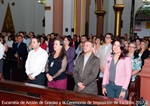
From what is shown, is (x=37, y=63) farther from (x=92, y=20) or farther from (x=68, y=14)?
(x=92, y=20)

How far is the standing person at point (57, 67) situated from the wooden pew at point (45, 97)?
94 cm

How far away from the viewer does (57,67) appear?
4301 mm

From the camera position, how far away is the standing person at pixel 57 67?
4.29m

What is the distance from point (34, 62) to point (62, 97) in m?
1.68

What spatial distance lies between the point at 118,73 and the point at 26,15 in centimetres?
1407

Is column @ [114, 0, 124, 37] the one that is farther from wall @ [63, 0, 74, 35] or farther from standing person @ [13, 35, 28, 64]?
standing person @ [13, 35, 28, 64]

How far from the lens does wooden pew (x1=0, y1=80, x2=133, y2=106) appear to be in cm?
286

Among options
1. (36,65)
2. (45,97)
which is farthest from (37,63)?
(45,97)

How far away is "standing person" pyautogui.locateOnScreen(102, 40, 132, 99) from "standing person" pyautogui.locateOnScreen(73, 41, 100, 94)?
201 millimetres

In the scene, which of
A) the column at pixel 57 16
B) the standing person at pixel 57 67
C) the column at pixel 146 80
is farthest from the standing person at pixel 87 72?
the column at pixel 57 16

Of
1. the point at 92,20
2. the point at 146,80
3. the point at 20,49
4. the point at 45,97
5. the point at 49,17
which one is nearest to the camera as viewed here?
the point at 45,97

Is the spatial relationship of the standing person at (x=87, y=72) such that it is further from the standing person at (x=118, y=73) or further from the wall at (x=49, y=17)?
the wall at (x=49, y=17)

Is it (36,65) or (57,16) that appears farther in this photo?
(57,16)

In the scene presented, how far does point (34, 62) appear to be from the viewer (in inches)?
181
